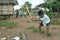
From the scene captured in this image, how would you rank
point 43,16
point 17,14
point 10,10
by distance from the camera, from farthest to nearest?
point 17,14
point 10,10
point 43,16

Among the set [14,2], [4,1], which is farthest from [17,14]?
[4,1]

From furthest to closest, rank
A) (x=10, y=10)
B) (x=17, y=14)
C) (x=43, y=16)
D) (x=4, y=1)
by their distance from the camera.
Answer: (x=17, y=14) < (x=10, y=10) < (x=4, y=1) < (x=43, y=16)

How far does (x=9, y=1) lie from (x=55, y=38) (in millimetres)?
14570

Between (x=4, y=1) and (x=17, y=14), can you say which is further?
(x=17, y=14)

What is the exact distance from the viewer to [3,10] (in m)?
22.1

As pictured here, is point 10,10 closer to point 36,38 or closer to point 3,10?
point 3,10

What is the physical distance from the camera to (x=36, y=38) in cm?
790

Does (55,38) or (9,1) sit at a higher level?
(9,1)

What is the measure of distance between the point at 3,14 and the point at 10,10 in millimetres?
1052

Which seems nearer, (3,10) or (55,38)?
(55,38)

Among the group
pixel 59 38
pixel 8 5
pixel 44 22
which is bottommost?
pixel 59 38

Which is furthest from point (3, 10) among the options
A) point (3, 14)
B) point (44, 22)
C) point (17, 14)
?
point (44, 22)

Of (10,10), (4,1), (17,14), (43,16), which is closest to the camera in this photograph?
(43,16)

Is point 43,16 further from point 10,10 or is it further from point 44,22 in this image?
point 10,10
